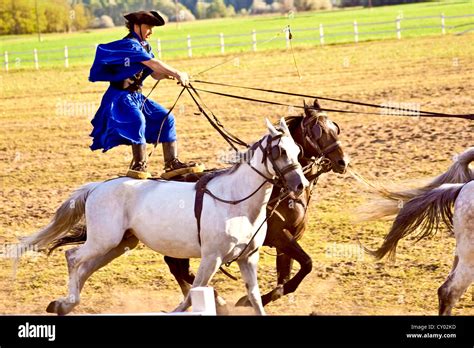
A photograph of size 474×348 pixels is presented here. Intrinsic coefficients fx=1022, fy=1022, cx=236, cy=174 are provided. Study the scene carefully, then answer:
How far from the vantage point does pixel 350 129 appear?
16.1 m

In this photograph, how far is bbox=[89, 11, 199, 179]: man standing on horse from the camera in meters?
8.17

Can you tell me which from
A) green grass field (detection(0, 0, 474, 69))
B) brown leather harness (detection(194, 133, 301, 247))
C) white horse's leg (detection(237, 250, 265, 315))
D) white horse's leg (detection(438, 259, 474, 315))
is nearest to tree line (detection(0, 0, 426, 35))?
green grass field (detection(0, 0, 474, 69))

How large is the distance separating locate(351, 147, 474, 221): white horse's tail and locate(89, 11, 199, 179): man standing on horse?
1.50 m

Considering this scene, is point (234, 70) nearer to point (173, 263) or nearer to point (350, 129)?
point (350, 129)

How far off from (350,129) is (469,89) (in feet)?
10.8

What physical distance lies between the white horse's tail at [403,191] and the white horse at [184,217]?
1.47 metres

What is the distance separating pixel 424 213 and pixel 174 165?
211cm

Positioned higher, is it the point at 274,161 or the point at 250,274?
the point at 274,161

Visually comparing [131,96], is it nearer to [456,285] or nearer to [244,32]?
[456,285]

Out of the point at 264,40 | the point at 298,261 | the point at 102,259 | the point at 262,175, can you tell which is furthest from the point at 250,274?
the point at 264,40

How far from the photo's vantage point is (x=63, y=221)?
8219mm

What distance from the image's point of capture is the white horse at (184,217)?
7191mm

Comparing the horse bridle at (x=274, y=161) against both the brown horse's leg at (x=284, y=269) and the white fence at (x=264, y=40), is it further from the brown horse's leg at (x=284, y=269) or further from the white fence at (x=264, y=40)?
the white fence at (x=264, y=40)

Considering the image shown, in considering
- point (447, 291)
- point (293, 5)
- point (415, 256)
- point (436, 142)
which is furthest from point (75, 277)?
point (293, 5)
